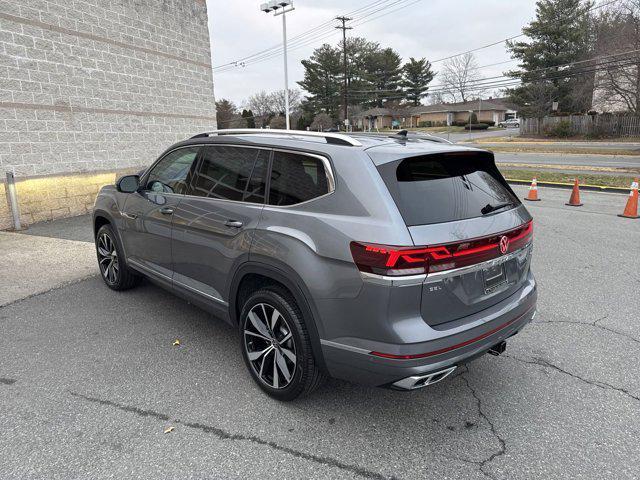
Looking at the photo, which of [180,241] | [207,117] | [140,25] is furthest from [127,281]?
[207,117]

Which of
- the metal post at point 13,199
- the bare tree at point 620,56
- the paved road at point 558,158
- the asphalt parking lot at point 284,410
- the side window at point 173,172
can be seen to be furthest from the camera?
the bare tree at point 620,56

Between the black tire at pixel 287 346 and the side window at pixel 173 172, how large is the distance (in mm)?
1388

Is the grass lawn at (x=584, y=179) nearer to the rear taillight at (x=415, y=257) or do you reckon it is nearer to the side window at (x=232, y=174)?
the rear taillight at (x=415, y=257)

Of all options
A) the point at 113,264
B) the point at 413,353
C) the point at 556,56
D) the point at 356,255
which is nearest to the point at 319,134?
the point at 356,255

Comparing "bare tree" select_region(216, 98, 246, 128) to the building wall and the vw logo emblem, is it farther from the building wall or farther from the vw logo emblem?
the vw logo emblem

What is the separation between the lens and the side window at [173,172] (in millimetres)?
3947

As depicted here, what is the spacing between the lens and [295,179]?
297 centimetres

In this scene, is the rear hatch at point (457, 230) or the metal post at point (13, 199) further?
the metal post at point (13, 199)

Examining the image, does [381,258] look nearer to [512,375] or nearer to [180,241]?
[512,375]

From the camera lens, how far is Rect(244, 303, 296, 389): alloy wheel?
9.63 ft

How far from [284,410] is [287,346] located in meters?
0.42

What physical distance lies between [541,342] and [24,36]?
1003cm

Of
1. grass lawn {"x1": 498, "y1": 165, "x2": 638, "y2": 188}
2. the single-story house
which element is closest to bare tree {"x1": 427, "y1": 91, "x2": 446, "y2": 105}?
the single-story house

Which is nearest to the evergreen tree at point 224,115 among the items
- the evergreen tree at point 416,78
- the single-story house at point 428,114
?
the single-story house at point 428,114
